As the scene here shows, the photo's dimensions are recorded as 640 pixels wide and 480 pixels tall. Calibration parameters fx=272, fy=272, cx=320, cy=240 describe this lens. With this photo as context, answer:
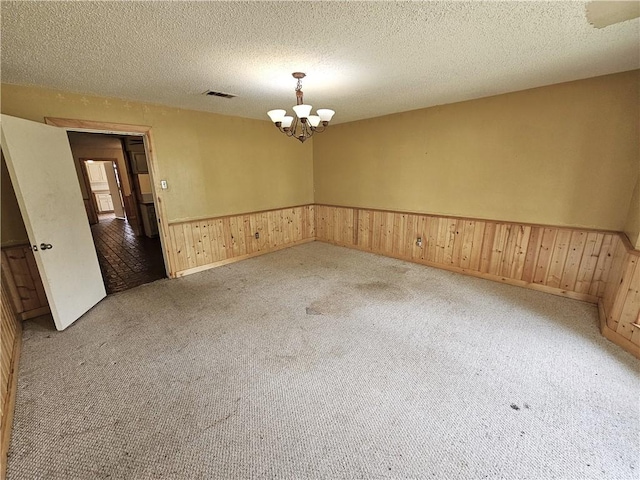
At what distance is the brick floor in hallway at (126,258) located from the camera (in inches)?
152

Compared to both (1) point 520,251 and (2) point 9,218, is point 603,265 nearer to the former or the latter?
(1) point 520,251

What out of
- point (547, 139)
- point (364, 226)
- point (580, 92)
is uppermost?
point (580, 92)

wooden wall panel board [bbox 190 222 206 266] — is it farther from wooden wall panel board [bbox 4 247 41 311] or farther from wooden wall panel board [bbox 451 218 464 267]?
wooden wall panel board [bbox 451 218 464 267]

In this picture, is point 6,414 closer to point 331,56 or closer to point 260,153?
point 331,56

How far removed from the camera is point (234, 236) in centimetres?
459

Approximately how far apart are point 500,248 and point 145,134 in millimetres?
4863

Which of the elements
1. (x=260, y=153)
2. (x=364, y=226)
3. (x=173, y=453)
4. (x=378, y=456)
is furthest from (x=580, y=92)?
(x=173, y=453)

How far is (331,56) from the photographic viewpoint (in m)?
2.10

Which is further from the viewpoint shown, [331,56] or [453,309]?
[453,309]

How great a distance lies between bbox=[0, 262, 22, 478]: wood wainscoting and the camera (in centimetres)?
154

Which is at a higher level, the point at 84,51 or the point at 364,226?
the point at 84,51

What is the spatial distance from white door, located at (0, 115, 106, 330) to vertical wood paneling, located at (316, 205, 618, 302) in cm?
395

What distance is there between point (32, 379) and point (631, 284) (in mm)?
4681

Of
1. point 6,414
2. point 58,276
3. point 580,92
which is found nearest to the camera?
point 6,414
